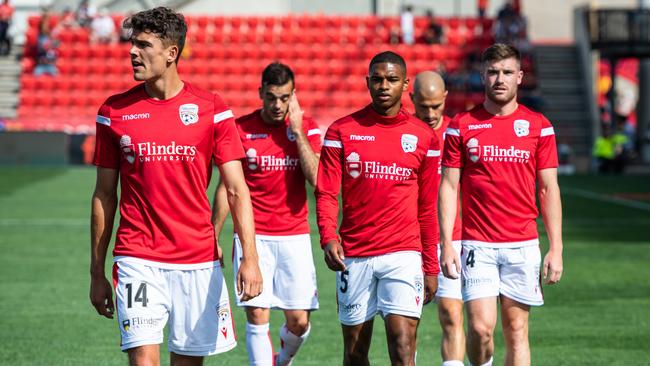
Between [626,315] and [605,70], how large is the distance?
4488 cm

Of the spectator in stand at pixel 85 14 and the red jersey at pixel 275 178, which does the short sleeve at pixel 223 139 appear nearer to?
the red jersey at pixel 275 178

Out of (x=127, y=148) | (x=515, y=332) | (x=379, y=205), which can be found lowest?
(x=515, y=332)

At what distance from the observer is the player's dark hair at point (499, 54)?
7723 millimetres

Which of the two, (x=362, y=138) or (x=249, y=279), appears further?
(x=362, y=138)

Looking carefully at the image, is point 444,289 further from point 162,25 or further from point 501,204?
point 162,25

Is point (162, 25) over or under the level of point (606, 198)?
over

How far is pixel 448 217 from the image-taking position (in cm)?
766

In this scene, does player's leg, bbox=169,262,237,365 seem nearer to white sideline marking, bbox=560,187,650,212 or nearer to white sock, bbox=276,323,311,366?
white sock, bbox=276,323,311,366

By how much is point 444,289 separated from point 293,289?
3.63ft

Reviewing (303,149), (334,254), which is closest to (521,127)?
(334,254)

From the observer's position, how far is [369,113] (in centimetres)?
750

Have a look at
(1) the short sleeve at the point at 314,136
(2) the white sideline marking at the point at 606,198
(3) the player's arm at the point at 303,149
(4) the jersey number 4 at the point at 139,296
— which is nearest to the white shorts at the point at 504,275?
(3) the player's arm at the point at 303,149

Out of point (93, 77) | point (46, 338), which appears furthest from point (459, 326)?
point (93, 77)

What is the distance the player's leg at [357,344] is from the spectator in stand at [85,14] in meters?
33.8
